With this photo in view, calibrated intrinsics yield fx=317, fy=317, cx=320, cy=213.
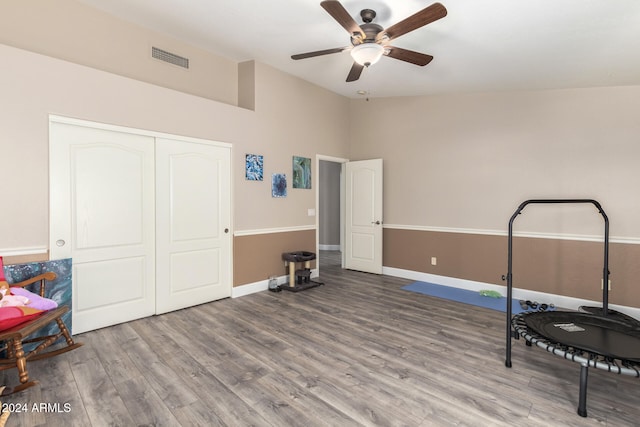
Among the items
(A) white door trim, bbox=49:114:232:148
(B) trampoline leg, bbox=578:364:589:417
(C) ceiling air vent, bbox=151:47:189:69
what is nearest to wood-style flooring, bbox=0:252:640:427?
(B) trampoline leg, bbox=578:364:589:417

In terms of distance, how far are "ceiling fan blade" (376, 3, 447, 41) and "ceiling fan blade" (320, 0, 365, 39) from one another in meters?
0.21

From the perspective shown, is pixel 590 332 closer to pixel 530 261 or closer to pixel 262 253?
pixel 530 261

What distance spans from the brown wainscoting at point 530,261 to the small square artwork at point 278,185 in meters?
→ 2.17

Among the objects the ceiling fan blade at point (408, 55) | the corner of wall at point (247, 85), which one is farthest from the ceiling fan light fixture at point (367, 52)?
the corner of wall at point (247, 85)

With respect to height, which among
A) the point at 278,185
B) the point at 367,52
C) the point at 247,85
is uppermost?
the point at 247,85

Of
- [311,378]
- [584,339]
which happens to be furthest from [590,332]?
[311,378]

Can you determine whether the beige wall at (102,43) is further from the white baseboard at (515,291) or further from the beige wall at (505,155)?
the white baseboard at (515,291)

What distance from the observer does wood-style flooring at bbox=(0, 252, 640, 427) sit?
6.66ft

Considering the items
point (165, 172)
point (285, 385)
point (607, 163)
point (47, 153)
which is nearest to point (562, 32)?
point (607, 163)

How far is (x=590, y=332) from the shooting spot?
2445 millimetres

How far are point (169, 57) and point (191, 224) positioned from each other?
215cm

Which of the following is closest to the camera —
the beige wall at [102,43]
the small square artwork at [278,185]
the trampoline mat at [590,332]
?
the trampoline mat at [590,332]

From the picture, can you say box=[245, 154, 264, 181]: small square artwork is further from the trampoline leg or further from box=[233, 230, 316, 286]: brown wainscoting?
the trampoline leg

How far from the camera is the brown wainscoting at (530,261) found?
387 centimetres
